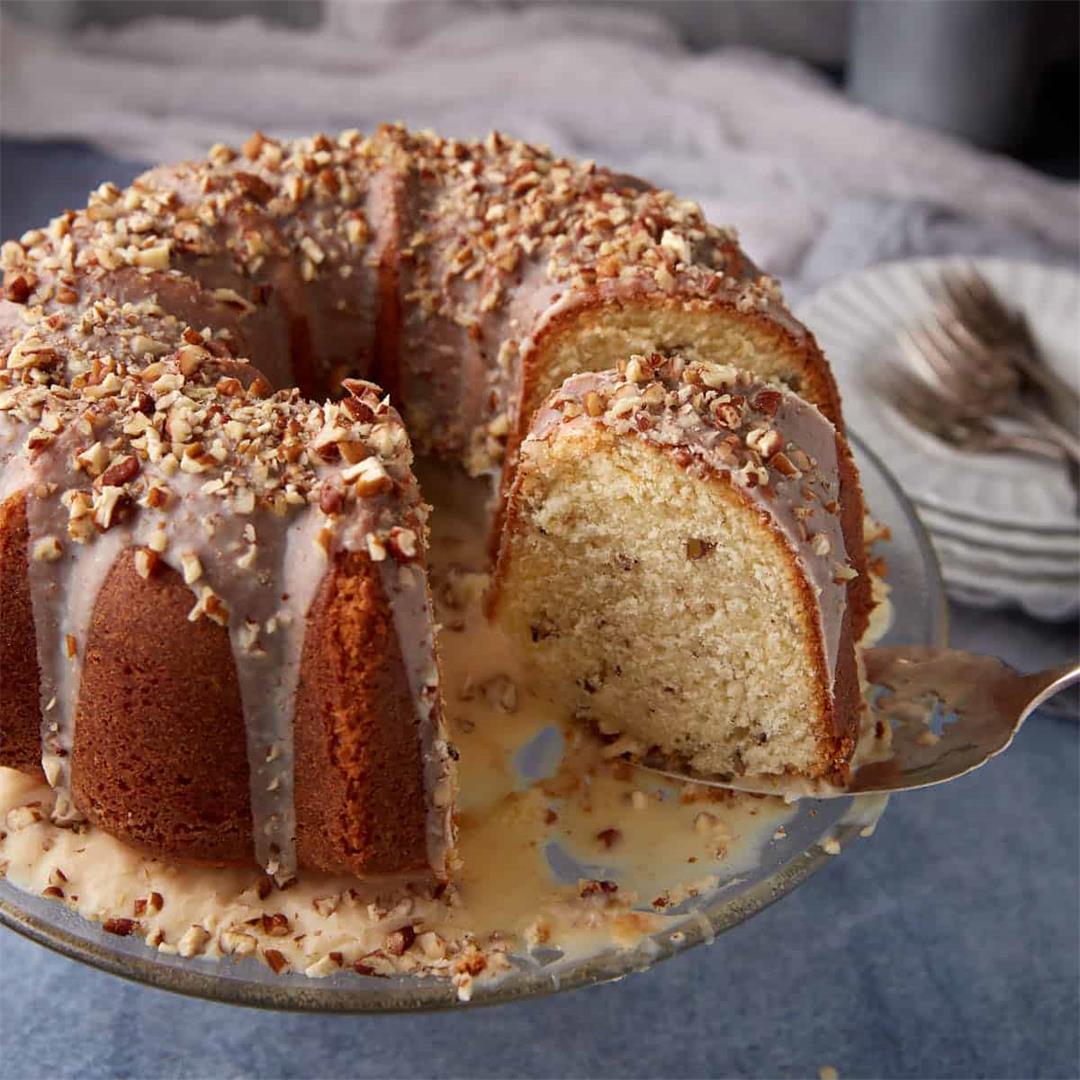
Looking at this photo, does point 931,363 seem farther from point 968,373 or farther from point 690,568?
point 690,568

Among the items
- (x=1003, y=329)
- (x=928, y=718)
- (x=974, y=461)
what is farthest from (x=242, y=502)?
(x=1003, y=329)

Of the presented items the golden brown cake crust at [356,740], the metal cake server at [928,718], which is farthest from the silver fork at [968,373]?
the golden brown cake crust at [356,740]

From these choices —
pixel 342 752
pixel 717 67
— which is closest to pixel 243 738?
pixel 342 752

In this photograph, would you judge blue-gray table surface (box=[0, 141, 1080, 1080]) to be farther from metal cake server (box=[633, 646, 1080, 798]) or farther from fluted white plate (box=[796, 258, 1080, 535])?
fluted white plate (box=[796, 258, 1080, 535])

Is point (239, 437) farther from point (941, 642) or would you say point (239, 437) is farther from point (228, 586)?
point (941, 642)

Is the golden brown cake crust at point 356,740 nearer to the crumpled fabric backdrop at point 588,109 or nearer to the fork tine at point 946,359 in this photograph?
the fork tine at point 946,359

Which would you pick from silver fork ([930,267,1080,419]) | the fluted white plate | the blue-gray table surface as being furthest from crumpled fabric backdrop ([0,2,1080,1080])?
silver fork ([930,267,1080,419])
